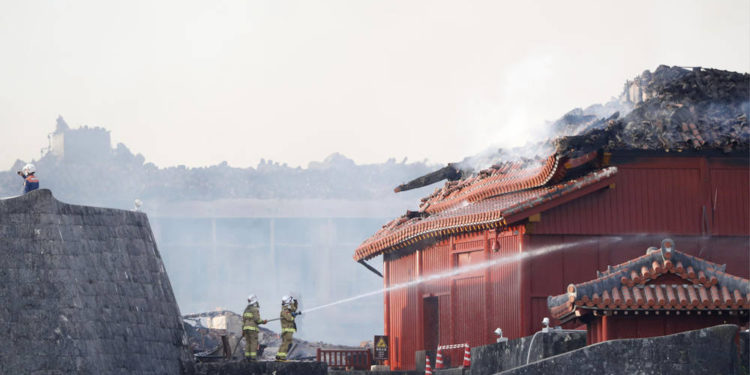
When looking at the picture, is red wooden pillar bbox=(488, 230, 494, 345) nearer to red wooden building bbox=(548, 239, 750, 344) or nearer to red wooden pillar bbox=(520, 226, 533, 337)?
red wooden pillar bbox=(520, 226, 533, 337)

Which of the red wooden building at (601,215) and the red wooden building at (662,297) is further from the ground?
the red wooden building at (601,215)

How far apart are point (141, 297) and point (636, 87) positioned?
14967 mm

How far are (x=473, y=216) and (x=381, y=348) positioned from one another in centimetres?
909

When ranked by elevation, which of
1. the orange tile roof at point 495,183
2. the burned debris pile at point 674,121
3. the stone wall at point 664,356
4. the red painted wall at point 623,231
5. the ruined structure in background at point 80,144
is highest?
the ruined structure in background at point 80,144

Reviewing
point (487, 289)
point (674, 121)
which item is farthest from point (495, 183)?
point (674, 121)

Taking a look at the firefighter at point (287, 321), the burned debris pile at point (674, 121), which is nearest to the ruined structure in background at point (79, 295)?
the firefighter at point (287, 321)

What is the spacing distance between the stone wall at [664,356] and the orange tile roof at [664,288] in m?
2.71

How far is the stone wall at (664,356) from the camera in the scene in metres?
19.8

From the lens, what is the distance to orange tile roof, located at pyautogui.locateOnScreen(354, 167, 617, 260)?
3152 centimetres

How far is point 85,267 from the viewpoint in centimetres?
2627

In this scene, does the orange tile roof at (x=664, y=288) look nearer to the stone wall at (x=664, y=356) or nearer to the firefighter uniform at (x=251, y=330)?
the stone wall at (x=664, y=356)

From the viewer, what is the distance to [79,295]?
2575 cm

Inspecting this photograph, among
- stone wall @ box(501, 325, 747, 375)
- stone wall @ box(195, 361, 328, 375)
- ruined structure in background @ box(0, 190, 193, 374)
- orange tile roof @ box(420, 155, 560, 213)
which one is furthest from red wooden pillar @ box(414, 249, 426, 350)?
stone wall @ box(501, 325, 747, 375)

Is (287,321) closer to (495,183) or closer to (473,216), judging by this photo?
(473,216)
